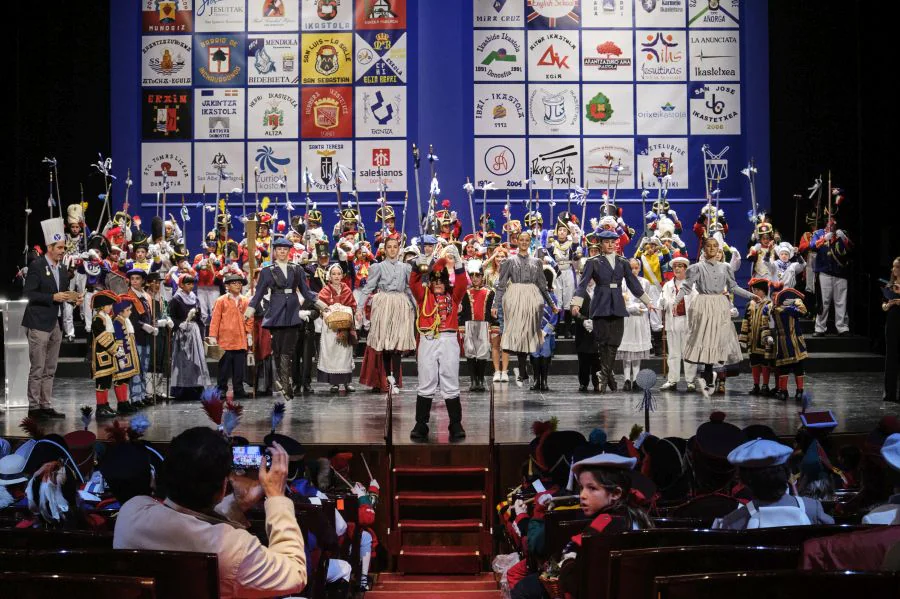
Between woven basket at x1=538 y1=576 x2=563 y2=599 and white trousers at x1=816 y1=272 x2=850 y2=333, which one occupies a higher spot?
white trousers at x1=816 y1=272 x2=850 y2=333

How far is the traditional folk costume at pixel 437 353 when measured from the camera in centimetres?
751

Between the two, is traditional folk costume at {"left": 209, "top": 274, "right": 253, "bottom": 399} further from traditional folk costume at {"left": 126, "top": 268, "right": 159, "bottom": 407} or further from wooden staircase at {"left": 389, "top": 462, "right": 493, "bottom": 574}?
wooden staircase at {"left": 389, "top": 462, "right": 493, "bottom": 574}

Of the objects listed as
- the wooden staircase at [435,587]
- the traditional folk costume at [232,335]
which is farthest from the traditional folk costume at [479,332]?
the wooden staircase at [435,587]

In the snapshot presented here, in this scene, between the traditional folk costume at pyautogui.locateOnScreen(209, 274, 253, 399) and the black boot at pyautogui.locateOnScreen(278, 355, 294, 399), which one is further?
the traditional folk costume at pyautogui.locateOnScreen(209, 274, 253, 399)

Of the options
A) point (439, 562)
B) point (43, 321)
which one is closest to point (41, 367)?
point (43, 321)

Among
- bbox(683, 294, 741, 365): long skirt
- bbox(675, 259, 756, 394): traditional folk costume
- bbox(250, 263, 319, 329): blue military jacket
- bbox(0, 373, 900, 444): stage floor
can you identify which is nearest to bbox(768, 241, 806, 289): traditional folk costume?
bbox(0, 373, 900, 444): stage floor

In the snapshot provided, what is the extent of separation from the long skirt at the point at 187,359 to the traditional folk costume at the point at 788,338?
5312mm

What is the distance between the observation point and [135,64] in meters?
16.2

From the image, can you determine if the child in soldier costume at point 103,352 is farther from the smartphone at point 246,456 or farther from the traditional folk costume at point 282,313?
the smartphone at point 246,456

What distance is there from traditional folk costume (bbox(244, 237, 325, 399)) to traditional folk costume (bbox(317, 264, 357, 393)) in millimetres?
481

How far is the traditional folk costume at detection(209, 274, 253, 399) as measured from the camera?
10.0m

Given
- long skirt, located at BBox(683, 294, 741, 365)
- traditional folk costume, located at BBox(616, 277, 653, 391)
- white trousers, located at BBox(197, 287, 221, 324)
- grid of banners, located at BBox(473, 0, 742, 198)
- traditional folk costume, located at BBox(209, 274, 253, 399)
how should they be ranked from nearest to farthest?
long skirt, located at BBox(683, 294, 741, 365) < traditional folk costume, located at BBox(209, 274, 253, 399) < traditional folk costume, located at BBox(616, 277, 653, 391) < white trousers, located at BBox(197, 287, 221, 324) < grid of banners, located at BBox(473, 0, 742, 198)

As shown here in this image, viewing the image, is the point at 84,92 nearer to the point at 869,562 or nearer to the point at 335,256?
the point at 335,256

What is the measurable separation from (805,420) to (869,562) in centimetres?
269
